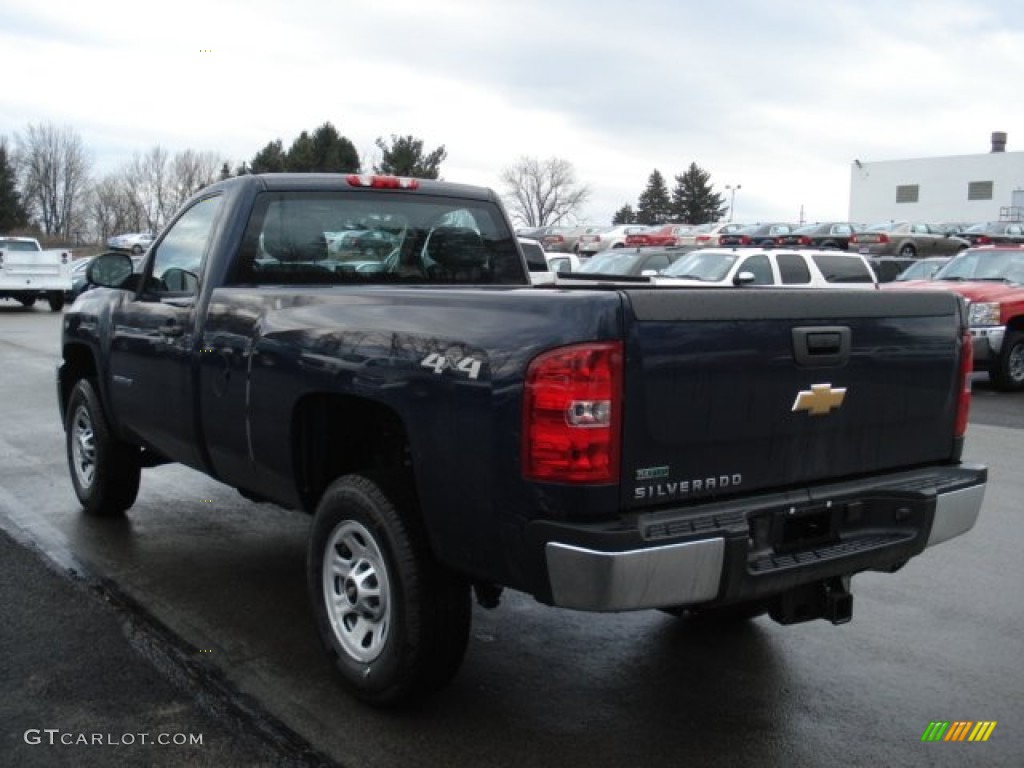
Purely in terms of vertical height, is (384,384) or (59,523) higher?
(384,384)

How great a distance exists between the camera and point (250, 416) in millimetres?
4223

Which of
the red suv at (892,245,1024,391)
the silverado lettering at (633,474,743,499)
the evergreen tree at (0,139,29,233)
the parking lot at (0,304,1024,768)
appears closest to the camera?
the silverado lettering at (633,474,743,499)

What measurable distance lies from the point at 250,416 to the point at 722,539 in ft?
6.99

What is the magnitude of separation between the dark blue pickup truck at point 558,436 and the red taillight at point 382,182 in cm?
38

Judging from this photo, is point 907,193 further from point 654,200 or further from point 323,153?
point 323,153

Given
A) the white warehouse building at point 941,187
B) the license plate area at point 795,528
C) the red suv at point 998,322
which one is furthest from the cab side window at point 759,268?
the white warehouse building at point 941,187

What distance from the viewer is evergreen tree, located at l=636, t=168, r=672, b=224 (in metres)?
97.0

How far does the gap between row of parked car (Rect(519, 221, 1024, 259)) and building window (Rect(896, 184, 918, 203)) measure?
32.4 meters

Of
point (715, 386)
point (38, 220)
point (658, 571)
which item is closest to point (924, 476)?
point (715, 386)

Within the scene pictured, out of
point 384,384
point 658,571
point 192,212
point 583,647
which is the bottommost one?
point 583,647

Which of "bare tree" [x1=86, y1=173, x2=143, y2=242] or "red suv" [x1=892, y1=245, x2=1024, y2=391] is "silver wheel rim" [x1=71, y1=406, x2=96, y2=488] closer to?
"red suv" [x1=892, y1=245, x2=1024, y2=391]

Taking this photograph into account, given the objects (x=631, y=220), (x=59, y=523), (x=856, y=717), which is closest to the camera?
(x=856, y=717)

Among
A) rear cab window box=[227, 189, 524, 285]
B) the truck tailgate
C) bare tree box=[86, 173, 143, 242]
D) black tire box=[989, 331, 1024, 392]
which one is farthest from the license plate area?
bare tree box=[86, 173, 143, 242]

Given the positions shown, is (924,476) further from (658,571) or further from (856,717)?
(658,571)
